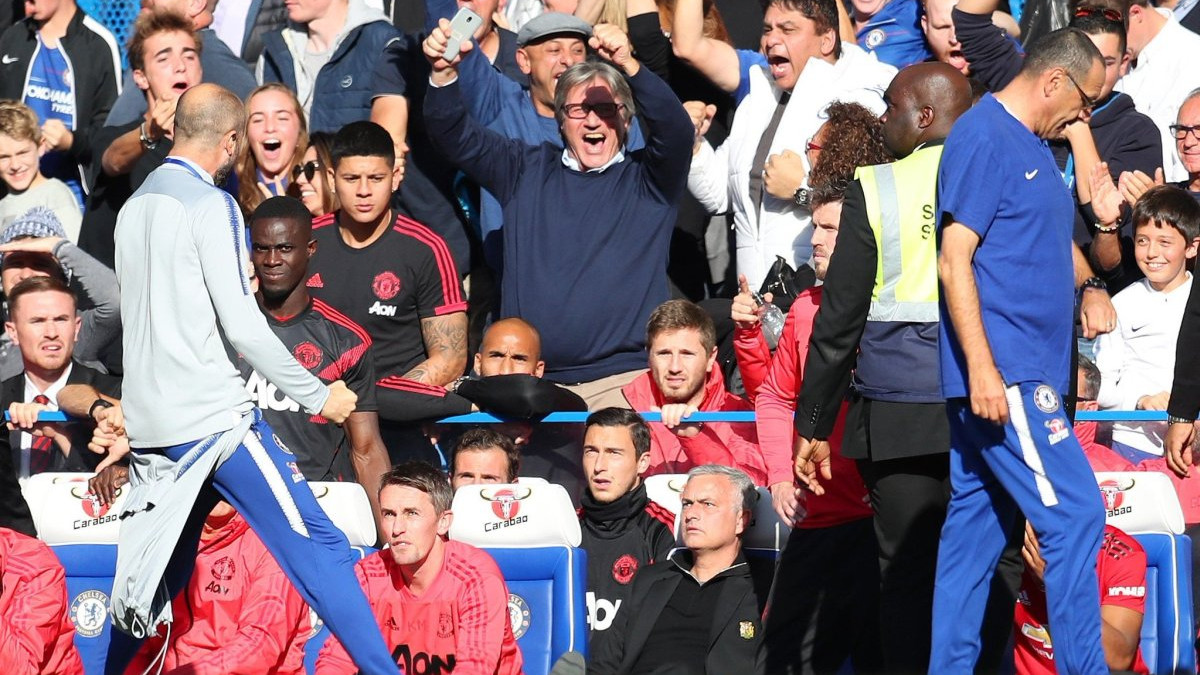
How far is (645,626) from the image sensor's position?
6.46 meters

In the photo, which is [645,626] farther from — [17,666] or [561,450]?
[17,666]

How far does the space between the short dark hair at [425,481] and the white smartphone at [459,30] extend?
2424mm

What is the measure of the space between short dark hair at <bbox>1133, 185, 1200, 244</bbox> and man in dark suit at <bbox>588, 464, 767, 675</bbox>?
7.76 feet

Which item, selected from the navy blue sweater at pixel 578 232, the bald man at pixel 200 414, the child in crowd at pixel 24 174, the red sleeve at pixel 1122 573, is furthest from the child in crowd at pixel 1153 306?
the child in crowd at pixel 24 174

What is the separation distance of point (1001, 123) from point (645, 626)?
2.36m

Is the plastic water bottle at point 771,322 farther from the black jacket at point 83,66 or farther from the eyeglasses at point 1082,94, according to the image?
the black jacket at point 83,66

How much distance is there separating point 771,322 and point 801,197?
34.2 inches

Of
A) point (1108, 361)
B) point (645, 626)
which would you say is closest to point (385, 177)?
point (645, 626)

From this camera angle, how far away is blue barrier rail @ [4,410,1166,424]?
22.2ft

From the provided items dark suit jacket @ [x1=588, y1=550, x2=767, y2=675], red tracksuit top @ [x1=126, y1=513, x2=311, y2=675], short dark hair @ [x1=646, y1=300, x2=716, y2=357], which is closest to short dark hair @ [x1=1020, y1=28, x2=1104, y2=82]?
dark suit jacket @ [x1=588, y1=550, x2=767, y2=675]

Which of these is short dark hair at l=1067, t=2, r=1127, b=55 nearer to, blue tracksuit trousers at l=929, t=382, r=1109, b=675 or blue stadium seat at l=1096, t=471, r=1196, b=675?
blue stadium seat at l=1096, t=471, r=1196, b=675

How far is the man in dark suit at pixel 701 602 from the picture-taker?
637 centimetres

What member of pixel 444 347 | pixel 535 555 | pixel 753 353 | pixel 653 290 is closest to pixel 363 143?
pixel 444 347

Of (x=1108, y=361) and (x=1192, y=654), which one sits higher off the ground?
(x=1108, y=361)
